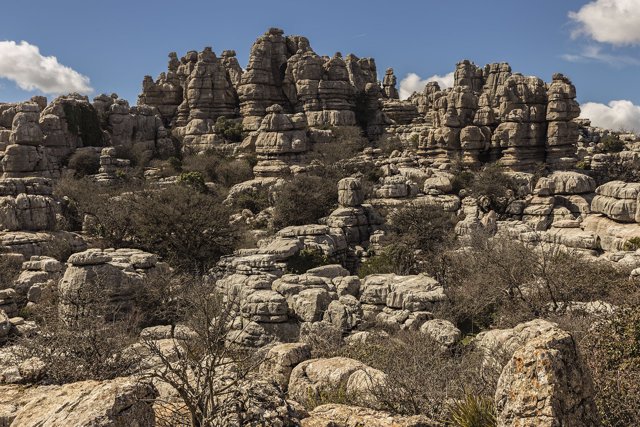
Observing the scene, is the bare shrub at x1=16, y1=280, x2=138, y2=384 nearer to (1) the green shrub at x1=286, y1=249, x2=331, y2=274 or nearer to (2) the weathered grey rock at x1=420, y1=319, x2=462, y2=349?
(2) the weathered grey rock at x1=420, y1=319, x2=462, y2=349

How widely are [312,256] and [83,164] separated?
22.2 m

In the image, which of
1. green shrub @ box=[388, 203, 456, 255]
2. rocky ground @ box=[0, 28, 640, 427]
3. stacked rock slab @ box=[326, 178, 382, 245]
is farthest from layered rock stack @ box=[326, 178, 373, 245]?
green shrub @ box=[388, 203, 456, 255]

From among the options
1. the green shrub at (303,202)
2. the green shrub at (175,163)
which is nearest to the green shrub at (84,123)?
the green shrub at (175,163)

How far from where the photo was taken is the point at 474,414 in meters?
5.32

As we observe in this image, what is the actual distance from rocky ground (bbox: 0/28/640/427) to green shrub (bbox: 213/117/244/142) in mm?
405

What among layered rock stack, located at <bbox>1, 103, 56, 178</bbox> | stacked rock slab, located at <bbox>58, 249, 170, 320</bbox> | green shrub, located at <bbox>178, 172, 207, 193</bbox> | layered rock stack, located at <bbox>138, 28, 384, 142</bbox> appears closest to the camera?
stacked rock slab, located at <bbox>58, 249, 170, 320</bbox>

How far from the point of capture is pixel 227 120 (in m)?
44.2

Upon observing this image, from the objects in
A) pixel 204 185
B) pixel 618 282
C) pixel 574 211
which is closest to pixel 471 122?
pixel 574 211

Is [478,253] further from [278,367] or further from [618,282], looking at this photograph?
[278,367]

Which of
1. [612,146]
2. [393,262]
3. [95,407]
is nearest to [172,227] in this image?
[393,262]

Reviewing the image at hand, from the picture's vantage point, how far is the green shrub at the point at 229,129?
4253 cm

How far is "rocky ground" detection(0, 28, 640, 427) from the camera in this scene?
5301 millimetres

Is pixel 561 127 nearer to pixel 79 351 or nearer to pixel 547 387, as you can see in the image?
pixel 79 351

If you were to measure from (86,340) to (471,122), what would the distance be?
31.2 meters
